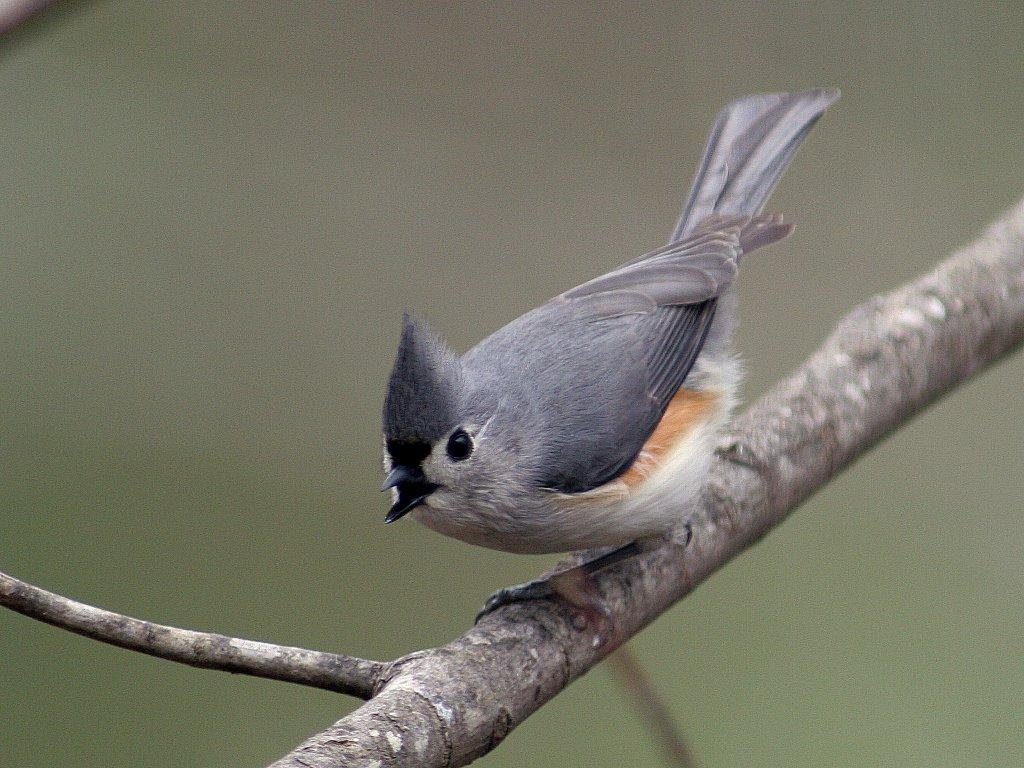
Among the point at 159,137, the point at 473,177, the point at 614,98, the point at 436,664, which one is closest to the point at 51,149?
the point at 159,137

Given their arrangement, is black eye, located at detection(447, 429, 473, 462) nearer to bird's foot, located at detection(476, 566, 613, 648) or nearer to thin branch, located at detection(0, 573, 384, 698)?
bird's foot, located at detection(476, 566, 613, 648)

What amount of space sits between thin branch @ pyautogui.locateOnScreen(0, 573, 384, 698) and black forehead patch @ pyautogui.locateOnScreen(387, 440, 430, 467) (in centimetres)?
60

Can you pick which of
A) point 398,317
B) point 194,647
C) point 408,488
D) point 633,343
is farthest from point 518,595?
point 398,317

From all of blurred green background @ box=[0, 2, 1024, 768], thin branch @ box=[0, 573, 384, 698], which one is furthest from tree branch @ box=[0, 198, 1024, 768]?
blurred green background @ box=[0, 2, 1024, 768]

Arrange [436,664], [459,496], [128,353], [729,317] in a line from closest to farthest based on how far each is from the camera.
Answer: [436,664] → [459,496] → [729,317] → [128,353]

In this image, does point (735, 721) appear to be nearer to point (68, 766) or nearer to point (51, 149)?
point (68, 766)

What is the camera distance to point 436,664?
2.10 metres

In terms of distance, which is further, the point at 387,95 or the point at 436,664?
the point at 387,95

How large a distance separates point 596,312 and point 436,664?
1.32 metres

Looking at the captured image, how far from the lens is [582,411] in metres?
2.83

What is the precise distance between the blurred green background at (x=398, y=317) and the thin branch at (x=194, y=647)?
266 cm

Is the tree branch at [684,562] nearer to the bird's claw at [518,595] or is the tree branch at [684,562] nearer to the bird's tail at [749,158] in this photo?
the bird's claw at [518,595]

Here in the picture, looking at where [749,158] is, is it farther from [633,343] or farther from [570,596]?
[570,596]

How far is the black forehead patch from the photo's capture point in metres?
2.47
